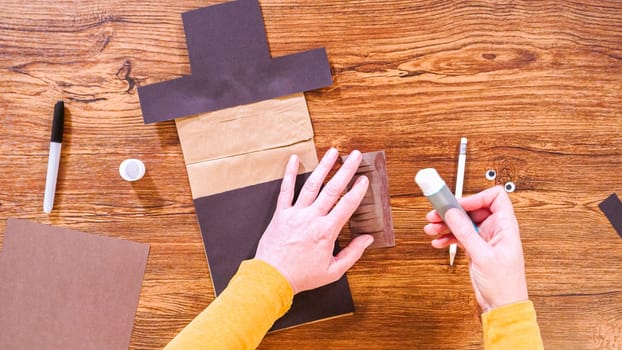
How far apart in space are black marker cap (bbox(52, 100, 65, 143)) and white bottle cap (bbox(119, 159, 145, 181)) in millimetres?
132

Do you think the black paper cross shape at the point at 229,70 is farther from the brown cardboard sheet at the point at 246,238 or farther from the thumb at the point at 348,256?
the thumb at the point at 348,256

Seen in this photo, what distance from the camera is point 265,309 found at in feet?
2.52

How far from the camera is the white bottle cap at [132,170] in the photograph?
871 mm

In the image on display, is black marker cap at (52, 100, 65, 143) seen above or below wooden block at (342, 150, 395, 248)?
above

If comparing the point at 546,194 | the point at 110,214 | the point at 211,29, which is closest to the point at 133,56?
the point at 211,29

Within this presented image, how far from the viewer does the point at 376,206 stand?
0.87 m

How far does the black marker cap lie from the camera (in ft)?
2.85

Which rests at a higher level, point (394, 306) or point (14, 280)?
point (14, 280)

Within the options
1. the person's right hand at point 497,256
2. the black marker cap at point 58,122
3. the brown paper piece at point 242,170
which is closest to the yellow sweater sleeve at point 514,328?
the person's right hand at point 497,256

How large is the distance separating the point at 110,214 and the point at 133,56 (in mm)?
309

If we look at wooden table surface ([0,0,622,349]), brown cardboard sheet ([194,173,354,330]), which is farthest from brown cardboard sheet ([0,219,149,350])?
brown cardboard sheet ([194,173,354,330])

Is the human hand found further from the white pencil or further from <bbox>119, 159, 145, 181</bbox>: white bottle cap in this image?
<bbox>119, 159, 145, 181</bbox>: white bottle cap

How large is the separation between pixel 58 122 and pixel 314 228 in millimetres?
525

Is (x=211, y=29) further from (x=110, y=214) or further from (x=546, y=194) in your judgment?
(x=546, y=194)
